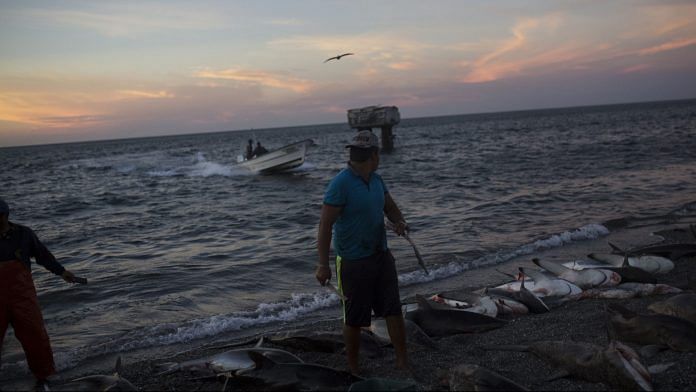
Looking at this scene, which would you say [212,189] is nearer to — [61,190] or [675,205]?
[61,190]

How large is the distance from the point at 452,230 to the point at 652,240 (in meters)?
4.27

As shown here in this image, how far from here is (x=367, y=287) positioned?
4.48 m

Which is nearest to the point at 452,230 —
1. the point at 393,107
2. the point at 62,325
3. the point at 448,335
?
the point at 448,335

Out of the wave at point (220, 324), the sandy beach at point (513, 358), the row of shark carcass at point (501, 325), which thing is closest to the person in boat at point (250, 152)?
the wave at point (220, 324)

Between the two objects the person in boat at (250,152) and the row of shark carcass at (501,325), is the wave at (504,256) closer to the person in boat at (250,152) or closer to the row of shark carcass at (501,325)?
the row of shark carcass at (501,325)

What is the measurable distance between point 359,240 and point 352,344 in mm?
935

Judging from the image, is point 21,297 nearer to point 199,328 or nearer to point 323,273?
point 199,328

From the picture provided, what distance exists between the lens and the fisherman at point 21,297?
5016 millimetres

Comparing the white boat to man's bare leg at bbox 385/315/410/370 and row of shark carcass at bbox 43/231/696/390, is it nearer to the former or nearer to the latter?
row of shark carcass at bbox 43/231/696/390

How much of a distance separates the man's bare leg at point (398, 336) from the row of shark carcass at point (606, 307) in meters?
0.55

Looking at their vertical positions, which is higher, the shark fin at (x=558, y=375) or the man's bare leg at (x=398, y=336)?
the man's bare leg at (x=398, y=336)

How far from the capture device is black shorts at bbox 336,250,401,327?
4457 mm

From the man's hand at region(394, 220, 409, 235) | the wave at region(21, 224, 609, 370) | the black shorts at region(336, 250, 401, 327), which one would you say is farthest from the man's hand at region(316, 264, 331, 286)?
the wave at region(21, 224, 609, 370)

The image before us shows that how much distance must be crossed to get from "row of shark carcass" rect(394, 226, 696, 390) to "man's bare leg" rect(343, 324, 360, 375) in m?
0.81
